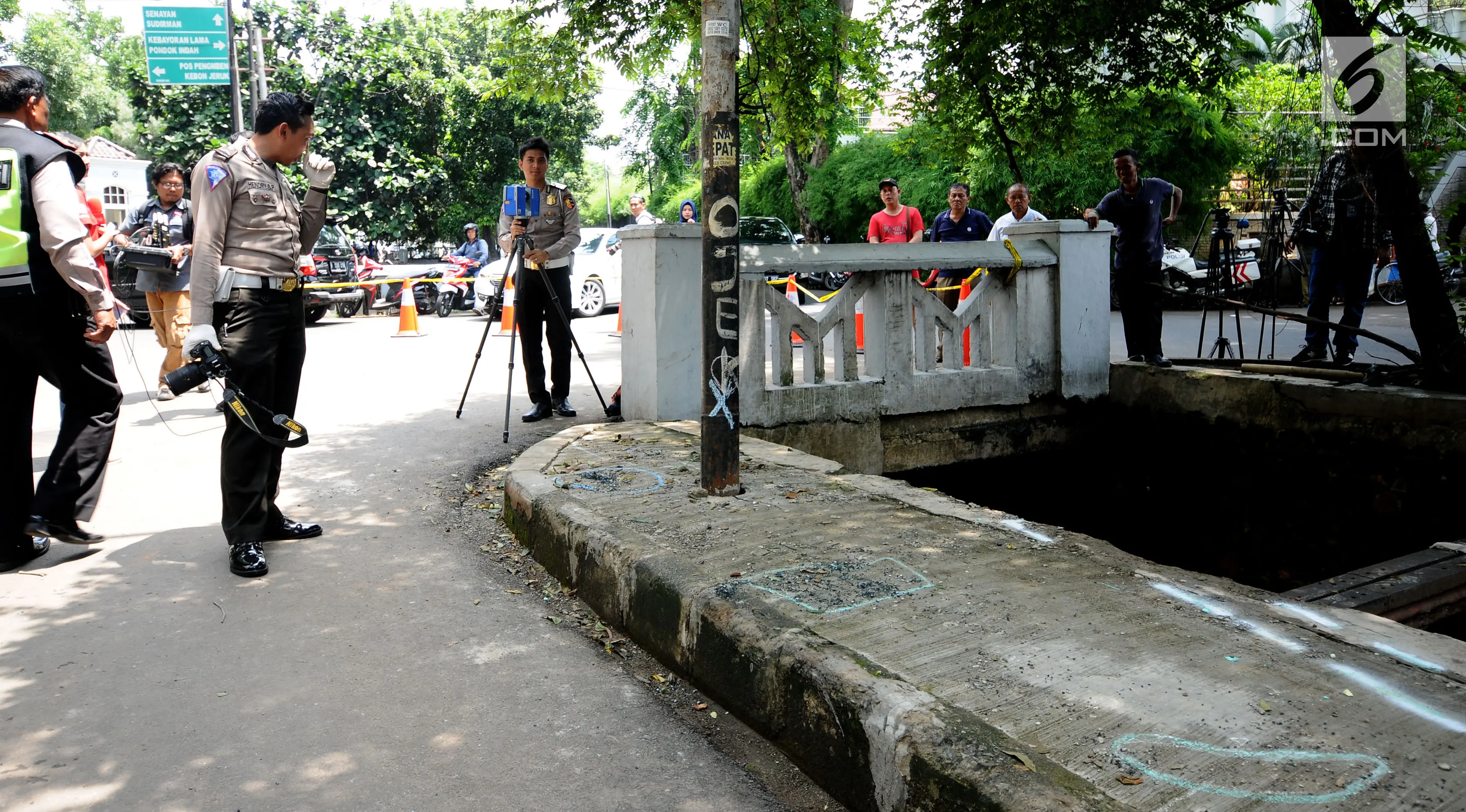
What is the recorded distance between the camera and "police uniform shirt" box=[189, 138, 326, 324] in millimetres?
4473

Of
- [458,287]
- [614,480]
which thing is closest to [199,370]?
[614,480]

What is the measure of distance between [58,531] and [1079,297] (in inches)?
270

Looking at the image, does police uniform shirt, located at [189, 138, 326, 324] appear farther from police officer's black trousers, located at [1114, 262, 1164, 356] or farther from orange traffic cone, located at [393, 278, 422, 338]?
orange traffic cone, located at [393, 278, 422, 338]

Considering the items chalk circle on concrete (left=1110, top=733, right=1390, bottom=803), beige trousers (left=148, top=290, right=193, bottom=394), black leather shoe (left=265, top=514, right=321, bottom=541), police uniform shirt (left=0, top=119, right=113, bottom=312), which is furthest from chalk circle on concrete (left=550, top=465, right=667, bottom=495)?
beige trousers (left=148, top=290, right=193, bottom=394)

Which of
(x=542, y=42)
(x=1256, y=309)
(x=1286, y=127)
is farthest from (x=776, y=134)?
(x=1286, y=127)

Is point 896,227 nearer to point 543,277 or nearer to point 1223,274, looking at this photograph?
point 1223,274

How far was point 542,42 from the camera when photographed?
877 centimetres

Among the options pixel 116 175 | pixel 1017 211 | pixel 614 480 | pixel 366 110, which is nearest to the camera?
pixel 614 480

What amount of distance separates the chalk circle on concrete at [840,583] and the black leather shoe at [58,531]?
328 cm

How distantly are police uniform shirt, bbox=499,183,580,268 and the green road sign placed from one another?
15.9 m

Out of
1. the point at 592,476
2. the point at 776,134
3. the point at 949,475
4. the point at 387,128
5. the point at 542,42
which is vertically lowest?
the point at 949,475

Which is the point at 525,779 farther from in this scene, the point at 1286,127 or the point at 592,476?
the point at 1286,127

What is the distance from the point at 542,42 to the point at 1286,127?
60.0ft

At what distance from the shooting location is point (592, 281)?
19.6 meters
